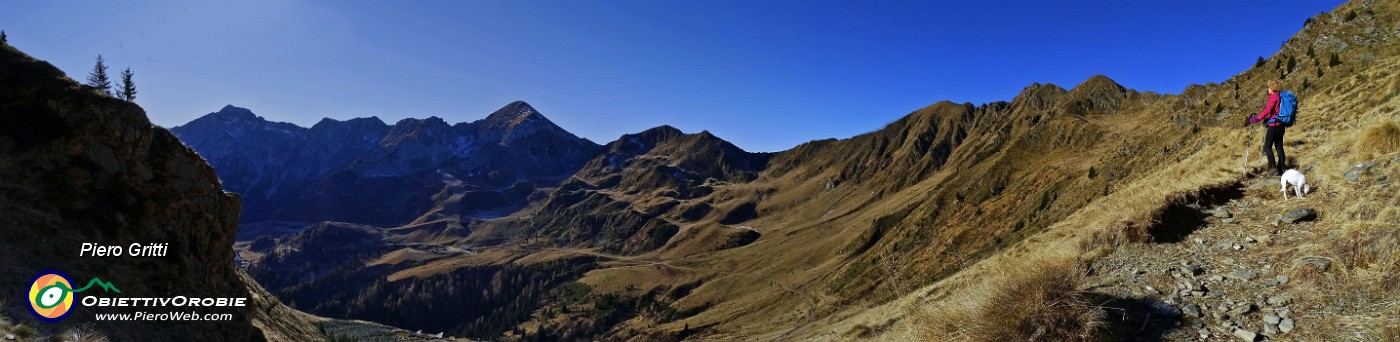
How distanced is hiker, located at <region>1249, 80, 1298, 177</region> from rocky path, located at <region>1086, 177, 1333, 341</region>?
2969mm

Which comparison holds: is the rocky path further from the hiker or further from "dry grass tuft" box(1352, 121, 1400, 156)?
the hiker

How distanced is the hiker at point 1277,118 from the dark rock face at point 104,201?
30.6 metres

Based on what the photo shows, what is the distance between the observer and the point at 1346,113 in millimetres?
21156

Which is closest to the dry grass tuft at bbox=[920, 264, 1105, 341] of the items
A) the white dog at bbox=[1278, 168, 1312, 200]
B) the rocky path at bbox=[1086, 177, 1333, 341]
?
the rocky path at bbox=[1086, 177, 1333, 341]

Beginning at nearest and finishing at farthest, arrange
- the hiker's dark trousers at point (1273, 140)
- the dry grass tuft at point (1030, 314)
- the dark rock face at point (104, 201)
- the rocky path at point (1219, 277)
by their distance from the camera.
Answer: the rocky path at point (1219, 277) < the dry grass tuft at point (1030, 314) < the hiker's dark trousers at point (1273, 140) < the dark rock face at point (104, 201)

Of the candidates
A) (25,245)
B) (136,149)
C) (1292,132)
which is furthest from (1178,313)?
(136,149)

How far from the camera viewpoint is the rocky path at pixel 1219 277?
25.4 ft

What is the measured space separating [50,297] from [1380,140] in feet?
107

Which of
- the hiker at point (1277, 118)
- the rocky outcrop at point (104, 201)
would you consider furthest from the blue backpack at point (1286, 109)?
the rocky outcrop at point (104, 201)

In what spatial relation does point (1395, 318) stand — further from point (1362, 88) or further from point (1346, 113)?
point (1362, 88)

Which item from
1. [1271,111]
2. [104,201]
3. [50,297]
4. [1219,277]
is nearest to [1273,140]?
[1271,111]

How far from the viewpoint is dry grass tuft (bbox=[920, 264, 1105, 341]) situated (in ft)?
25.9

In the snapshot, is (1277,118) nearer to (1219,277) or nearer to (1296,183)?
(1296,183)

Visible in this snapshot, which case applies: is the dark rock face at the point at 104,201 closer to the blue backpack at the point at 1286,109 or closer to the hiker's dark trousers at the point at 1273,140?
the hiker's dark trousers at the point at 1273,140
